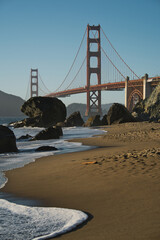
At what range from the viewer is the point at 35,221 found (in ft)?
8.74

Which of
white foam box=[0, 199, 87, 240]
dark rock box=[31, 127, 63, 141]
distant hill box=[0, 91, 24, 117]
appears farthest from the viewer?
distant hill box=[0, 91, 24, 117]

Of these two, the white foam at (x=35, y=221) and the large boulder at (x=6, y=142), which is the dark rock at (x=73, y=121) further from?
the white foam at (x=35, y=221)

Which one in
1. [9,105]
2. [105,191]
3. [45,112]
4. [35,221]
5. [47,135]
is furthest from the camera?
[9,105]

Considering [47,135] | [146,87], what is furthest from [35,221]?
[146,87]

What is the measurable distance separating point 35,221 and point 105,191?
115cm

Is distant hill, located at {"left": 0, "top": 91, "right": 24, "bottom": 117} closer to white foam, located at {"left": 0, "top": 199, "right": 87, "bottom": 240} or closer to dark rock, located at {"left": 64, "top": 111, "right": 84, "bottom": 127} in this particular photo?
dark rock, located at {"left": 64, "top": 111, "right": 84, "bottom": 127}

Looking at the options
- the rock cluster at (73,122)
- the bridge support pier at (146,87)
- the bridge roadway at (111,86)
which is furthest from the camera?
the bridge support pier at (146,87)

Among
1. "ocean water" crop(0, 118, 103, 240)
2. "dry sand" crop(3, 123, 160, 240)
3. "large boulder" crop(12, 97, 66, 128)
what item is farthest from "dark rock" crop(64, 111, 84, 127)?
"ocean water" crop(0, 118, 103, 240)

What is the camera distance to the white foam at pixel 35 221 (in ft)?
7.77

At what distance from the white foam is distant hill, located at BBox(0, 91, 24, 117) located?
121986 millimetres

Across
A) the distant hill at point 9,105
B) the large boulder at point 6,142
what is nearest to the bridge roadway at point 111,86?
the large boulder at point 6,142

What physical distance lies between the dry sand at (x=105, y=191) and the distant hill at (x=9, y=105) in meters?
120

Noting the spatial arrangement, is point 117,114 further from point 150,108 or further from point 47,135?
point 47,135

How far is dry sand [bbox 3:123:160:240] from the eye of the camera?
2.41 m
